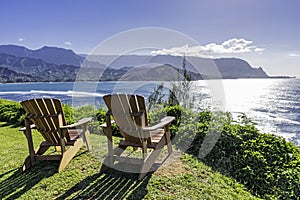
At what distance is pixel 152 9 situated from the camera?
917cm

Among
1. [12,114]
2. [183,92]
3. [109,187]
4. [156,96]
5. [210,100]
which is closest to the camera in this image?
[109,187]

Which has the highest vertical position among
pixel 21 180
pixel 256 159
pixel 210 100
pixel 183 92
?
pixel 183 92

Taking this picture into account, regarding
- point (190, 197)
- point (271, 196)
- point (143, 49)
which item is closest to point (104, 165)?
point (190, 197)

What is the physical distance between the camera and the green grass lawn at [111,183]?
2.68m

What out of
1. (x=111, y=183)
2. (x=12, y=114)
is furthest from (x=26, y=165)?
(x=12, y=114)

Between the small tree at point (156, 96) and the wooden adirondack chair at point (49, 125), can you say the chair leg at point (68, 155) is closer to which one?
the wooden adirondack chair at point (49, 125)

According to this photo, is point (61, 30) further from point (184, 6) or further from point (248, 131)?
point (248, 131)

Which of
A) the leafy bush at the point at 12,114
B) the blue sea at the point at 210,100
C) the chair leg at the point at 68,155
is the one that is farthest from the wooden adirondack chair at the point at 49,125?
the leafy bush at the point at 12,114

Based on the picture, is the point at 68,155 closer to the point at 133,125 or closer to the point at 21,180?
the point at 21,180

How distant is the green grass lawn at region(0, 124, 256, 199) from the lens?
2.68 metres

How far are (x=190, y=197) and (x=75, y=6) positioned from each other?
9122mm

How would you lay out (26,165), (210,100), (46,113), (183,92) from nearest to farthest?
(46,113) → (26,165) → (183,92) → (210,100)

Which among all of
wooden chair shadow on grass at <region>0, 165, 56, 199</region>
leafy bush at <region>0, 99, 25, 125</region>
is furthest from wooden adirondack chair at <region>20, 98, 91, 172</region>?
leafy bush at <region>0, 99, 25, 125</region>

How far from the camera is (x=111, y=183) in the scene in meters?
2.96
